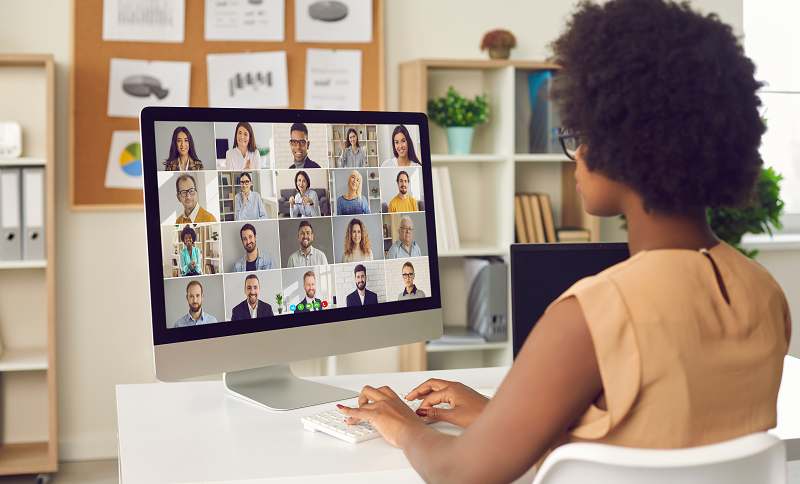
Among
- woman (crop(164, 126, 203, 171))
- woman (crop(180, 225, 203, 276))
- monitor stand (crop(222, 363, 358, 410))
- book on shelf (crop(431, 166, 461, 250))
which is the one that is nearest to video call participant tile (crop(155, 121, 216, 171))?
woman (crop(164, 126, 203, 171))

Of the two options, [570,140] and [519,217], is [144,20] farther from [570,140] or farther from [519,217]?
[570,140]

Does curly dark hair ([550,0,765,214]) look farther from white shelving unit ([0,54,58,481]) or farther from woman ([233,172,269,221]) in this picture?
white shelving unit ([0,54,58,481])

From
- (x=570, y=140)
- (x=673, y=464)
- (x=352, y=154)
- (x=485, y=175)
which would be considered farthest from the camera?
(x=485, y=175)

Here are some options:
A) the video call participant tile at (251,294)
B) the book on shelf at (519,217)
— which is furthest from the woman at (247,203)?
the book on shelf at (519,217)

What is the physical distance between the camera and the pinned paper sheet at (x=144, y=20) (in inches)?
105

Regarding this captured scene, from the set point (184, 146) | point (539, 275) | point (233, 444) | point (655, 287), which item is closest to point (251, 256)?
point (184, 146)

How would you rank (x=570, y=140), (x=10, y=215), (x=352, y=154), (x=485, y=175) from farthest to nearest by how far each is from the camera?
(x=485, y=175) < (x=10, y=215) < (x=352, y=154) < (x=570, y=140)

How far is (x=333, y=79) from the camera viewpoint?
289 cm

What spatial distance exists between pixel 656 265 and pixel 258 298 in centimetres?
77

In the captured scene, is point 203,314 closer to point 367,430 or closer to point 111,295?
point 367,430

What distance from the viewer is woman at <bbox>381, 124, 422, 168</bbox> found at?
1.44m

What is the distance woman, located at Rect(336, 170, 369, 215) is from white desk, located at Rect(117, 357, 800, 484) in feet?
1.23

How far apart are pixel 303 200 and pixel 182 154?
242 mm

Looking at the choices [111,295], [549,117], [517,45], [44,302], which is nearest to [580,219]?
[549,117]
